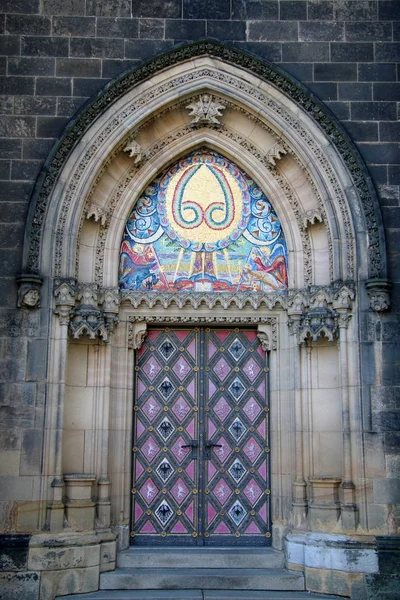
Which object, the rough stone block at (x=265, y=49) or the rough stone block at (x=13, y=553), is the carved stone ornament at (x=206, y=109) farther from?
the rough stone block at (x=13, y=553)

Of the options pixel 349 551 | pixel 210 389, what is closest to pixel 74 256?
pixel 210 389

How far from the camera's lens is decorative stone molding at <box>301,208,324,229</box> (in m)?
9.91

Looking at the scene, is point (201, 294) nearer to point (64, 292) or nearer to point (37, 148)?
point (64, 292)

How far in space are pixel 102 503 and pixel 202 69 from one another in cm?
553

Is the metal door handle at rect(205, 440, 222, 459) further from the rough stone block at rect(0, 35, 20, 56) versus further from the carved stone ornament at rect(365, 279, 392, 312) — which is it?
the rough stone block at rect(0, 35, 20, 56)

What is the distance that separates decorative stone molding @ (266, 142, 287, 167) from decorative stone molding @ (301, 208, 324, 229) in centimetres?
80

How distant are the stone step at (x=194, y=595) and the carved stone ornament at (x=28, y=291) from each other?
333cm

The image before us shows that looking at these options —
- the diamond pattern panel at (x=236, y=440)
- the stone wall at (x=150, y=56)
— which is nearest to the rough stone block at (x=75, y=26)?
the stone wall at (x=150, y=56)

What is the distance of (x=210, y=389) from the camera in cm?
1013

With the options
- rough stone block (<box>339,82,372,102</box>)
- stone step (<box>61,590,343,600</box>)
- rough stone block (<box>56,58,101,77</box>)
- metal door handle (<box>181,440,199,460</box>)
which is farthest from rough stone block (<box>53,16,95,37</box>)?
stone step (<box>61,590,343,600</box>)

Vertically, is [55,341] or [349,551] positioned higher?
[55,341]

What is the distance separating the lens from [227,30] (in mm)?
10078

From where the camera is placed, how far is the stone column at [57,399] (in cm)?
898

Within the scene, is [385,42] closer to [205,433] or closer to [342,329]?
[342,329]
